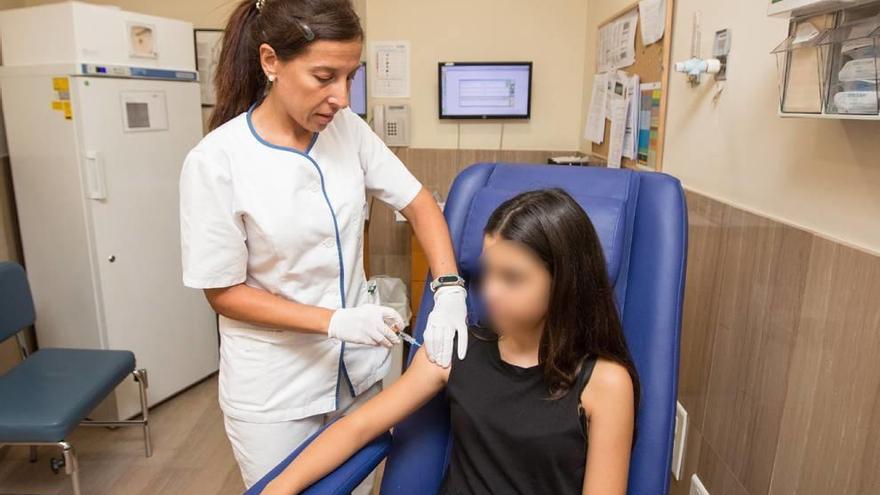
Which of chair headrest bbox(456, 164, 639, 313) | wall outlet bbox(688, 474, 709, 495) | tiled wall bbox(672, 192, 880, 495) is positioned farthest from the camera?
wall outlet bbox(688, 474, 709, 495)

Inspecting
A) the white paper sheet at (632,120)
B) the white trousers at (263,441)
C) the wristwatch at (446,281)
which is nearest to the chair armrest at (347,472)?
the white trousers at (263,441)

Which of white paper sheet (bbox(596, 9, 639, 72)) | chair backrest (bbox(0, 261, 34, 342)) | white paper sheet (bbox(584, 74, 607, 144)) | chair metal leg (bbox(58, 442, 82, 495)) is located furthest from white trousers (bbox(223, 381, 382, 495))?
white paper sheet (bbox(584, 74, 607, 144))

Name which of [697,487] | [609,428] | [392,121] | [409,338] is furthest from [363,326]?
[392,121]

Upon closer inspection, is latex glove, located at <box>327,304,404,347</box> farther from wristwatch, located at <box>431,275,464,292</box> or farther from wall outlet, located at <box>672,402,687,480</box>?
wall outlet, located at <box>672,402,687,480</box>

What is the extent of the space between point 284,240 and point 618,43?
1700 millimetres

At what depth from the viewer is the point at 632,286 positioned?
3.76 ft

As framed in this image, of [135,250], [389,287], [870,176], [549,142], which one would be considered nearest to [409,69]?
[549,142]

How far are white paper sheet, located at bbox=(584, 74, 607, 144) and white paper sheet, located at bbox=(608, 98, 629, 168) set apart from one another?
0.64 ft

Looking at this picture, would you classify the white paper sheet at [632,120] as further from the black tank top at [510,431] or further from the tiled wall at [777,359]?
the black tank top at [510,431]

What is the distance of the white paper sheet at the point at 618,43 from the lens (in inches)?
83.4

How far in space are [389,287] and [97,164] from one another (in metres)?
1.36

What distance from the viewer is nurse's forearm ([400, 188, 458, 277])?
4.11 ft

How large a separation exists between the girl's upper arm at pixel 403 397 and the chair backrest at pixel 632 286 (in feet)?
0.16

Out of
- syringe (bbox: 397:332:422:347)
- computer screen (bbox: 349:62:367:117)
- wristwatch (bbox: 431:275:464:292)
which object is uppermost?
computer screen (bbox: 349:62:367:117)
